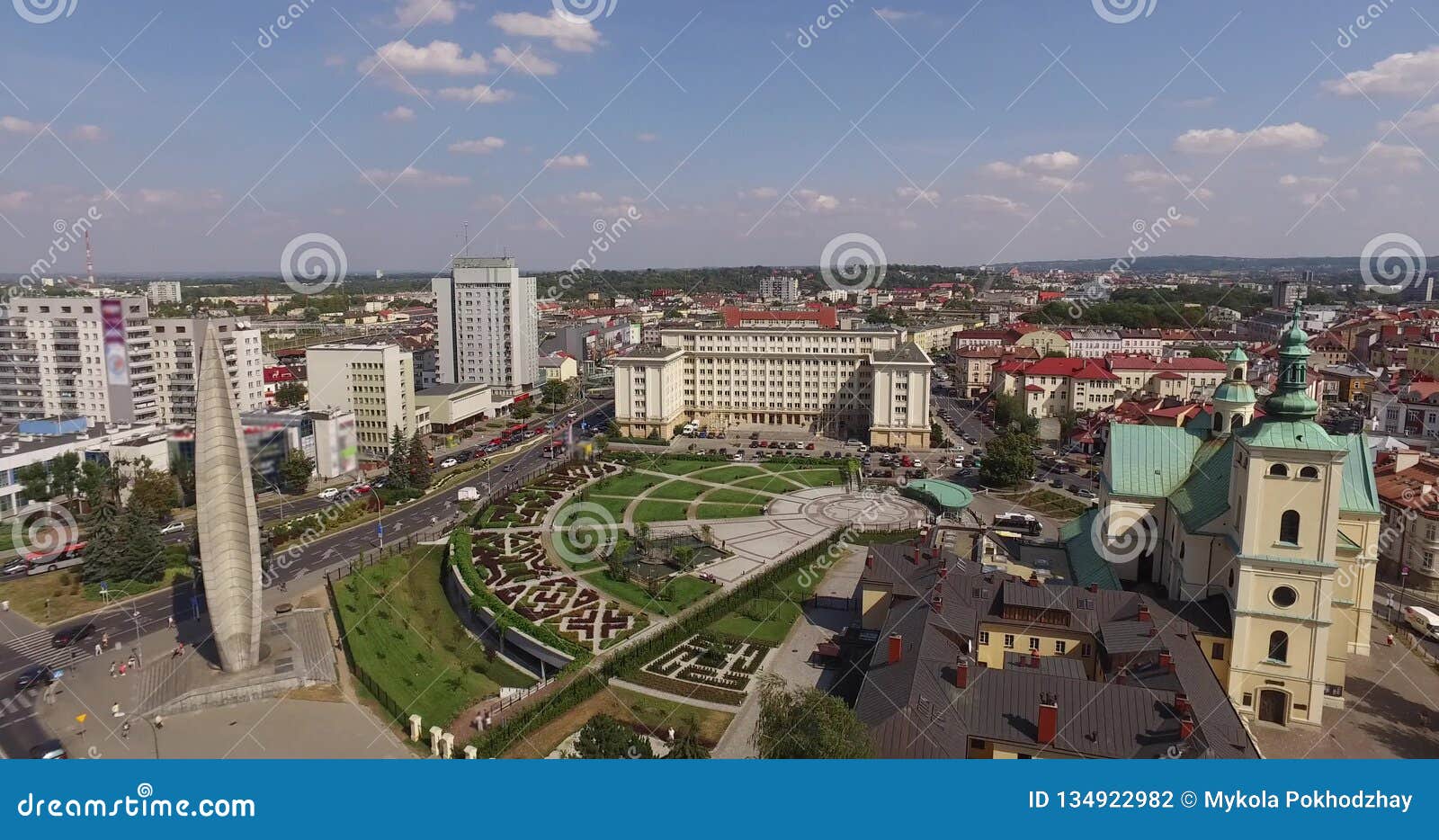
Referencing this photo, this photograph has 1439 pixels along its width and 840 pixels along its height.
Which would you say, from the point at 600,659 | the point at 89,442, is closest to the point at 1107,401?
the point at 600,659

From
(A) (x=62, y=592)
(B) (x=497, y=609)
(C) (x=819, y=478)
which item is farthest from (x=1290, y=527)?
(A) (x=62, y=592)

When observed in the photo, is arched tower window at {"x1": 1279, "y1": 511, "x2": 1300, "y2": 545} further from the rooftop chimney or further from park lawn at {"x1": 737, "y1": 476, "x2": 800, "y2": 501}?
park lawn at {"x1": 737, "y1": 476, "x2": 800, "y2": 501}

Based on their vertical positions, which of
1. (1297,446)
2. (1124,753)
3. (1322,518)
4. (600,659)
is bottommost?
(600,659)

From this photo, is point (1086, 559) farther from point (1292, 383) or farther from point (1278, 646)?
point (1292, 383)

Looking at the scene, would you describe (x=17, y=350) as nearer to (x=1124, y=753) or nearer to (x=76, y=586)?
(x=76, y=586)

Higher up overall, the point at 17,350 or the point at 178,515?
the point at 17,350

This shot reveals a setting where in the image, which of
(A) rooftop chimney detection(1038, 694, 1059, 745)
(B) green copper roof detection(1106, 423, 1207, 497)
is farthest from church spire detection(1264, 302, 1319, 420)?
(A) rooftop chimney detection(1038, 694, 1059, 745)
